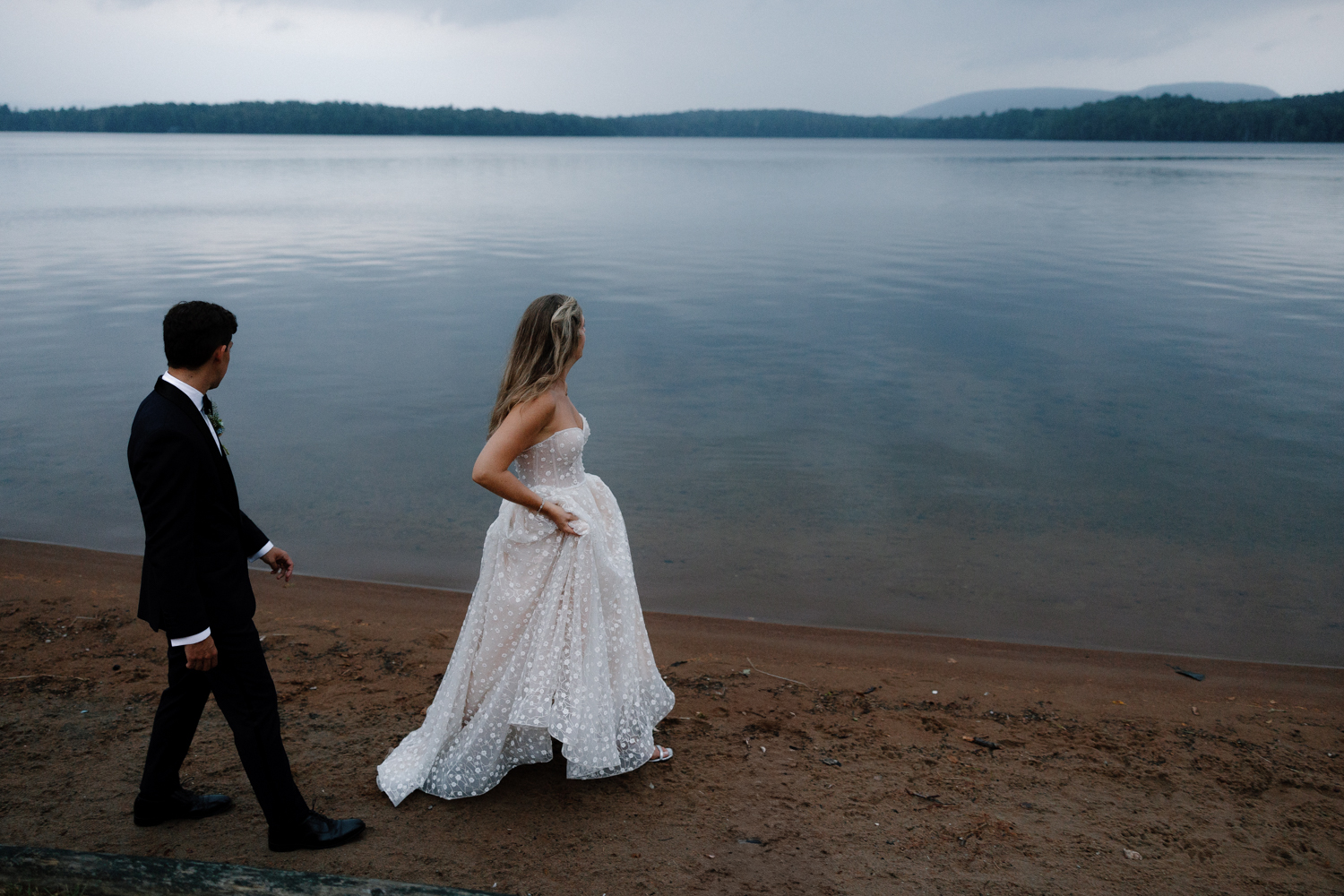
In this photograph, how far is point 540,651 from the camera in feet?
11.6

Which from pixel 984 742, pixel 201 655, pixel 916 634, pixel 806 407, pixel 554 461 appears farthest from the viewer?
pixel 806 407

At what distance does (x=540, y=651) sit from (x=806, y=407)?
9.55m

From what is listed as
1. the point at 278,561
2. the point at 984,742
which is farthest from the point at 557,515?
the point at 984,742

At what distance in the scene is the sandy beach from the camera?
3336mm

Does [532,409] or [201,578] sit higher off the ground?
[532,409]

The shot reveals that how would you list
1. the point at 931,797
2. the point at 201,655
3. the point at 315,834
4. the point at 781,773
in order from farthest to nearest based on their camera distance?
the point at 781,773 → the point at 931,797 → the point at 315,834 → the point at 201,655

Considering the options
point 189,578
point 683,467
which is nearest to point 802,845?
point 189,578

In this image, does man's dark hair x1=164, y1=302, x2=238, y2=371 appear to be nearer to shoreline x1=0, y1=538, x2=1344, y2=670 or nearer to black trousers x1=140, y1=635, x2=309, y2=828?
black trousers x1=140, y1=635, x2=309, y2=828

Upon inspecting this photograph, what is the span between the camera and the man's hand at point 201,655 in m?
2.83

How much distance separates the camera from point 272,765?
3119 mm

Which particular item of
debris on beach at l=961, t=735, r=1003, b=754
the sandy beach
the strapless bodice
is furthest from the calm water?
the strapless bodice

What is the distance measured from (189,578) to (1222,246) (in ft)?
107

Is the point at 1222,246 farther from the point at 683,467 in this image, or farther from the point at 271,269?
the point at 271,269

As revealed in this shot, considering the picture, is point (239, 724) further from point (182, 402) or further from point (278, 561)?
point (182, 402)
